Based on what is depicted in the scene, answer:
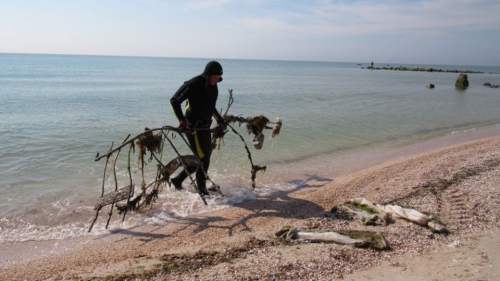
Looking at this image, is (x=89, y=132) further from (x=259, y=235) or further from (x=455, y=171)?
(x=455, y=171)

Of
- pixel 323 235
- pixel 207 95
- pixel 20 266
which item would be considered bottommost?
pixel 20 266

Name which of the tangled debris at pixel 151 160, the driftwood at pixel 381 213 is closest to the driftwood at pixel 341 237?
the driftwood at pixel 381 213

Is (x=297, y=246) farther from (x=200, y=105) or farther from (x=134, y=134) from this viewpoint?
(x=134, y=134)

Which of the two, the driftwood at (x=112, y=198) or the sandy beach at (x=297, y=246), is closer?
the sandy beach at (x=297, y=246)

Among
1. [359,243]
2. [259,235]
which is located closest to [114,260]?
[259,235]

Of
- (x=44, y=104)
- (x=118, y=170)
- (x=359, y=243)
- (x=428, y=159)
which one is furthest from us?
(x=44, y=104)

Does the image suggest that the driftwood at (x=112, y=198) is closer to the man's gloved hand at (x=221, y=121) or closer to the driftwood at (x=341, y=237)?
the man's gloved hand at (x=221, y=121)

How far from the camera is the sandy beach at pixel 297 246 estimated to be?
402 centimetres

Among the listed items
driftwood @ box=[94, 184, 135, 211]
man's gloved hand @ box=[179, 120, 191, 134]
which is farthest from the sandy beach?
man's gloved hand @ box=[179, 120, 191, 134]

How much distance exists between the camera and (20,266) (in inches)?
188

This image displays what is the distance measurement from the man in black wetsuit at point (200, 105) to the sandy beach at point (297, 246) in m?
1.31

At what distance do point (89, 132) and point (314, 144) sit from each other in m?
8.70

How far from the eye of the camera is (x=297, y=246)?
15.3 ft

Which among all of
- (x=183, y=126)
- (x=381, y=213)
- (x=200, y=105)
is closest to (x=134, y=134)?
(x=200, y=105)
